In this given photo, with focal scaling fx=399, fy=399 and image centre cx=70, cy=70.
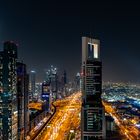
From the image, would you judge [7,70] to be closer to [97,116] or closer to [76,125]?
[97,116]

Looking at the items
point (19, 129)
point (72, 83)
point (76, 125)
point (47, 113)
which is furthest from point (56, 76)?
point (19, 129)

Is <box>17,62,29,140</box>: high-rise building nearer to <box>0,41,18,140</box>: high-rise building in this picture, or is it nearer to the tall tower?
<box>0,41,18,140</box>: high-rise building

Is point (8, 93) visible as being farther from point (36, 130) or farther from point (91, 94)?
point (36, 130)

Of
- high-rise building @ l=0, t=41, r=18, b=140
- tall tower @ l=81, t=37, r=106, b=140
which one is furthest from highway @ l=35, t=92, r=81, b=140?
tall tower @ l=81, t=37, r=106, b=140

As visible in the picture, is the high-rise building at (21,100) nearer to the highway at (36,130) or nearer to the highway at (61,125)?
the highway at (36,130)

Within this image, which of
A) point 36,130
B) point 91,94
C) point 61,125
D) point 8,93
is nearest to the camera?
point 91,94

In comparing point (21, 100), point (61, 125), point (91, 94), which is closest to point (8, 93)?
point (21, 100)
